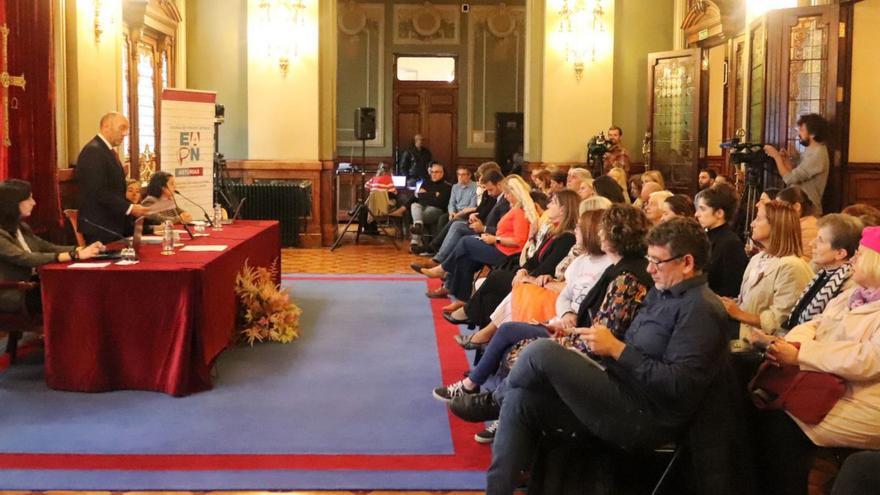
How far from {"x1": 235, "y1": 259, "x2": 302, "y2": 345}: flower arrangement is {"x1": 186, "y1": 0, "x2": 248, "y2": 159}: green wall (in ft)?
21.2

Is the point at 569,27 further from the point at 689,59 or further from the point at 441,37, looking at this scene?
the point at 441,37

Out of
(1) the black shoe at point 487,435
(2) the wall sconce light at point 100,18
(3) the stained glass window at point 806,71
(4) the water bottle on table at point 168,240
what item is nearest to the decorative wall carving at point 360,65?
(2) the wall sconce light at point 100,18

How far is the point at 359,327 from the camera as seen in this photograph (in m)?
7.17

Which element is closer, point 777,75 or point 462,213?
point 777,75

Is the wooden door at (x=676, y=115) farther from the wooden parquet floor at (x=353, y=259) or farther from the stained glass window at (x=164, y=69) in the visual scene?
the stained glass window at (x=164, y=69)

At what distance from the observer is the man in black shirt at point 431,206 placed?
12.0m

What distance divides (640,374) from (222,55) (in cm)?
1061

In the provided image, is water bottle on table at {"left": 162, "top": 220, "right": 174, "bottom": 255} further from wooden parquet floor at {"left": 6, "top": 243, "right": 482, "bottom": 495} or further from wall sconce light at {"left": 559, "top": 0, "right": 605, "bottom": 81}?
wall sconce light at {"left": 559, "top": 0, "right": 605, "bottom": 81}

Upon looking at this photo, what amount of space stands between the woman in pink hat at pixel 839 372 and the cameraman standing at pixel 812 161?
186 inches

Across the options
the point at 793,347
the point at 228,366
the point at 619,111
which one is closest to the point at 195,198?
the point at 228,366

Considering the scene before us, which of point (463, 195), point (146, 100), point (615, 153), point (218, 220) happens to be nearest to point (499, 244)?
point (218, 220)

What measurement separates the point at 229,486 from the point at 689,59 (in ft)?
29.8

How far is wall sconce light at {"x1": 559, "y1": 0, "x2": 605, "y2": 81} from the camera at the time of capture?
12461 millimetres

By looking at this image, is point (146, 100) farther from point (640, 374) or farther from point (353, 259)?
point (640, 374)
